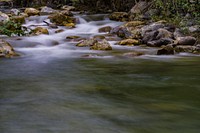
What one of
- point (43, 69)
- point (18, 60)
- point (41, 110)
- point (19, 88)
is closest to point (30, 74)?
point (43, 69)

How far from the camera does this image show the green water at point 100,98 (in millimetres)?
3940

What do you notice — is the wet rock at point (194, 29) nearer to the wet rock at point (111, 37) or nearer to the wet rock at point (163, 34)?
the wet rock at point (163, 34)

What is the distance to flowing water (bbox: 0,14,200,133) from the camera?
396cm

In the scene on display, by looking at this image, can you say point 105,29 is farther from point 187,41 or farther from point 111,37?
point 187,41

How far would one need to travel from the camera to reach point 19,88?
19.0 feet

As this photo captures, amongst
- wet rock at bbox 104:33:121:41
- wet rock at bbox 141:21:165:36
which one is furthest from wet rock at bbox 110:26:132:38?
wet rock at bbox 141:21:165:36

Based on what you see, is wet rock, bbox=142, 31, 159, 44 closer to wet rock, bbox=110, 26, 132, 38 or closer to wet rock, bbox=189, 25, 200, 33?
wet rock, bbox=110, 26, 132, 38

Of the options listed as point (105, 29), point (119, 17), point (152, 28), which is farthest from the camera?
point (119, 17)

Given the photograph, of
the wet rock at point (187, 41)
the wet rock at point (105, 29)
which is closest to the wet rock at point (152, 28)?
the wet rock at point (187, 41)

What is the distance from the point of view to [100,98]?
5070mm

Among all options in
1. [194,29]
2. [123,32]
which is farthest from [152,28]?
[194,29]

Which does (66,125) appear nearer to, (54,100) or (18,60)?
(54,100)

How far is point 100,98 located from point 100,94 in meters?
0.26

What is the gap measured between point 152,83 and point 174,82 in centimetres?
44
